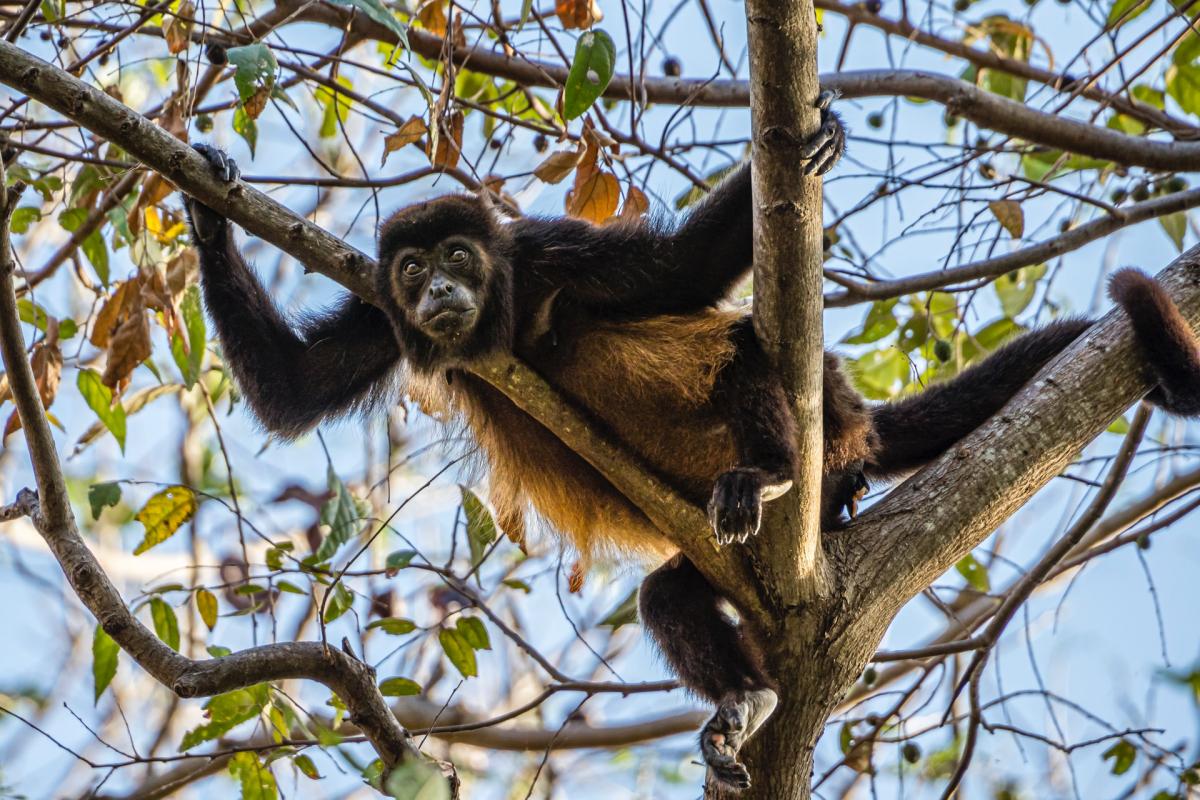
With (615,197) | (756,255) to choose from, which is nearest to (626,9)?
(615,197)

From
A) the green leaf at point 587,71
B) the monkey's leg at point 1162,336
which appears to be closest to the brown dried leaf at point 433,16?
the green leaf at point 587,71

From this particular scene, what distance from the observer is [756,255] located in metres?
3.58

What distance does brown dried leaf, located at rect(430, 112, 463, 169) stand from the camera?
471 centimetres

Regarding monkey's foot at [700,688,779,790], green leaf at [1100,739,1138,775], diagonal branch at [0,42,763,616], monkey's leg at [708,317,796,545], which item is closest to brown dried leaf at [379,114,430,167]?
diagonal branch at [0,42,763,616]

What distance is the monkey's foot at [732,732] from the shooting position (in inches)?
143

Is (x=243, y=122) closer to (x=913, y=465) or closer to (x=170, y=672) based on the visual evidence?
(x=170, y=672)

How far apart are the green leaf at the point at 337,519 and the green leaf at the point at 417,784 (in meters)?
2.38

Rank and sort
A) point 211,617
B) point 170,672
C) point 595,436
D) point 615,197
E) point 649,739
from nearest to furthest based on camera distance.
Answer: point 170,672
point 595,436
point 211,617
point 615,197
point 649,739

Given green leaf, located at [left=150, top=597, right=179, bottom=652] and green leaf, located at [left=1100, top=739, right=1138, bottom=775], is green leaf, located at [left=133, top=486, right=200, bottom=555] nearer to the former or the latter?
green leaf, located at [left=150, top=597, right=179, bottom=652]

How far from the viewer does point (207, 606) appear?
4531mm

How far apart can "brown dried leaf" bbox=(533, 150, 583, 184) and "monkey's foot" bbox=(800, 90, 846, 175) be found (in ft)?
4.86

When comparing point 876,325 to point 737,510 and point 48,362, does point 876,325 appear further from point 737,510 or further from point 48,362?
point 48,362

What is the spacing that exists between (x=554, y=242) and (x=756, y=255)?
127 centimetres

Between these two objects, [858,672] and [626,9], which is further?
[626,9]
